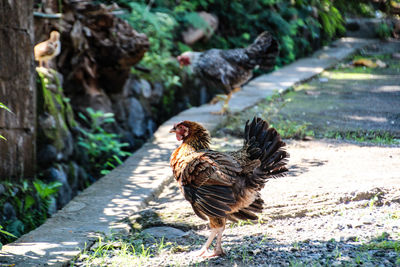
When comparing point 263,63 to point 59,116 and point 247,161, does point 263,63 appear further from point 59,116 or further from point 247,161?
point 247,161

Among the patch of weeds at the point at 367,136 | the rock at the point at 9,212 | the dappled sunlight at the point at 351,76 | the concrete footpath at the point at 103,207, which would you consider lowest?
the rock at the point at 9,212

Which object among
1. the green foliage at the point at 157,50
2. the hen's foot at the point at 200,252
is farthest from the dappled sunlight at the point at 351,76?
the hen's foot at the point at 200,252

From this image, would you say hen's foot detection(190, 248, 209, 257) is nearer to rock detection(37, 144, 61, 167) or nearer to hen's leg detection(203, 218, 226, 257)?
hen's leg detection(203, 218, 226, 257)

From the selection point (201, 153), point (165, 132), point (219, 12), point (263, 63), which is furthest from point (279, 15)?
point (201, 153)

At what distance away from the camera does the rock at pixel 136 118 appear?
8.72m

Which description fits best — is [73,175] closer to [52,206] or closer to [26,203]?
[52,206]

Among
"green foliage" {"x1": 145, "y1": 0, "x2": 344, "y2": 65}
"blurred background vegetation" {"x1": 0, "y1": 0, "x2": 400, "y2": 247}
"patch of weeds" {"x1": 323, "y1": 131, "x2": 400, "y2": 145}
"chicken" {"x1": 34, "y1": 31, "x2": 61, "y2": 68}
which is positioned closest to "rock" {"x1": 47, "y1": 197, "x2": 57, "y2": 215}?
"blurred background vegetation" {"x1": 0, "y1": 0, "x2": 400, "y2": 247}

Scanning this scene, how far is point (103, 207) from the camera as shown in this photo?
443cm

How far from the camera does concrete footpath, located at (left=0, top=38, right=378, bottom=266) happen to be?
11.2 ft

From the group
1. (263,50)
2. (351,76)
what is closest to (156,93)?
(263,50)

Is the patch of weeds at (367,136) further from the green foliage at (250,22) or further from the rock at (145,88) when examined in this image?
the green foliage at (250,22)

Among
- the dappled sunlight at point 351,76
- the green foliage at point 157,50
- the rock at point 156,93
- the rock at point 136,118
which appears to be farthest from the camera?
the green foliage at point 157,50

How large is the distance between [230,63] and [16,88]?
3.70 metres

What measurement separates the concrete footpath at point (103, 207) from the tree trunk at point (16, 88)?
0.93m
